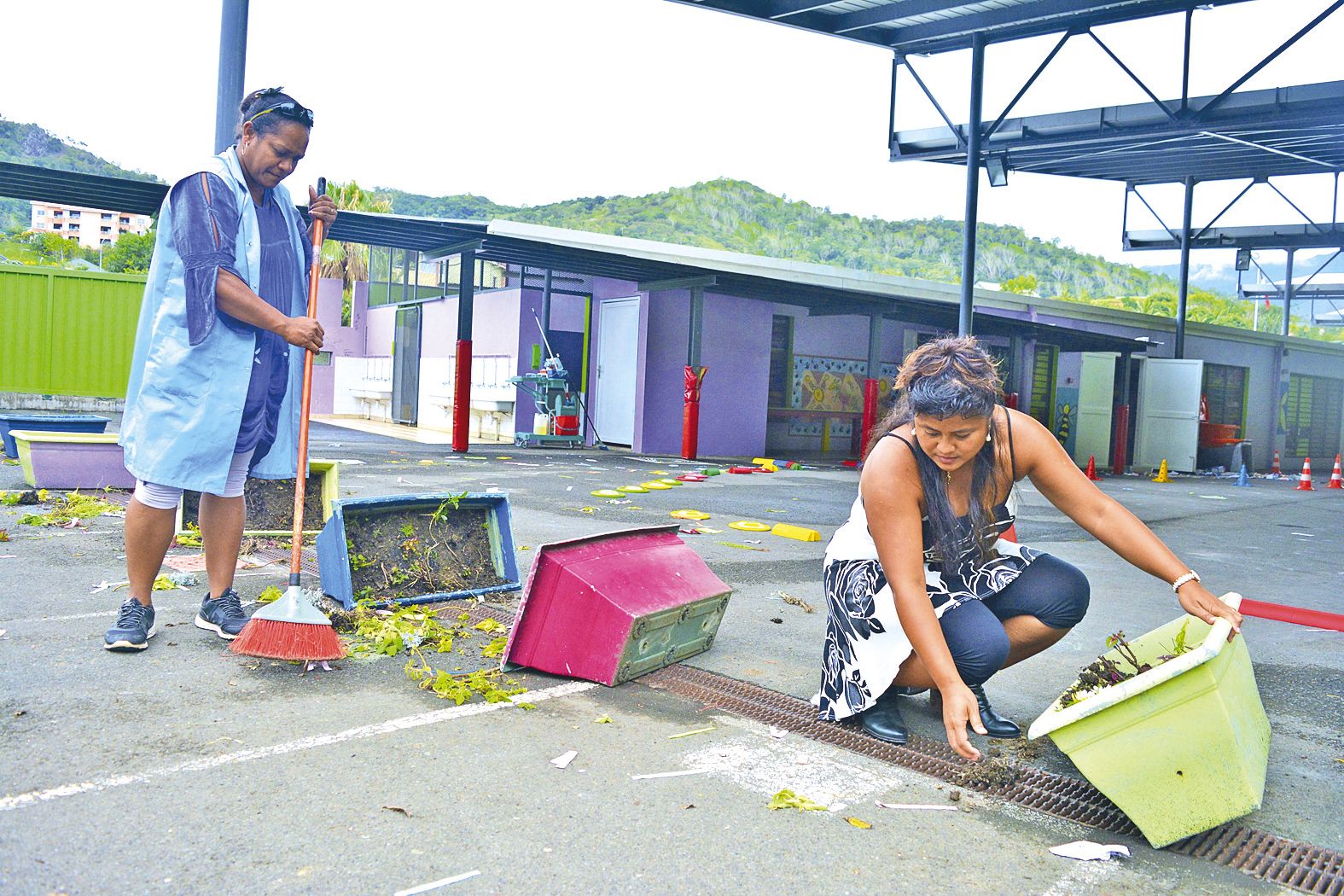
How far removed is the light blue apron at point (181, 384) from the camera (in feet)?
12.5

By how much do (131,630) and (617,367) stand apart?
1712cm

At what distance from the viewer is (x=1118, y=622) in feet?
18.7

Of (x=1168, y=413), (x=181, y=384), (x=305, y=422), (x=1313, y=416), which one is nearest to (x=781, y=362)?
(x=1168, y=413)

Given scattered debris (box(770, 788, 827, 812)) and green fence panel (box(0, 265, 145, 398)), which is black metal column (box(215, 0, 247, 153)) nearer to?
scattered debris (box(770, 788, 827, 812))

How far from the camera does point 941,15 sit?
1479 cm

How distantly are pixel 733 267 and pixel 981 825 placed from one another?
1867cm

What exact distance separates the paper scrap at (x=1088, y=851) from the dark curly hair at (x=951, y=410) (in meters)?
0.92

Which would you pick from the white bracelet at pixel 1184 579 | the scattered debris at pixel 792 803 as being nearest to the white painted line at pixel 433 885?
the scattered debris at pixel 792 803

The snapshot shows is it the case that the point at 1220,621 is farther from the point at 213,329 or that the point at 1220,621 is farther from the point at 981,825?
the point at 213,329

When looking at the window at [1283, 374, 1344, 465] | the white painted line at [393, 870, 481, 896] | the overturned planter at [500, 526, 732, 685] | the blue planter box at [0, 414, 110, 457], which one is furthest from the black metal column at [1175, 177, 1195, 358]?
the white painted line at [393, 870, 481, 896]

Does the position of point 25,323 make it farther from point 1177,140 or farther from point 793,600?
point 1177,140

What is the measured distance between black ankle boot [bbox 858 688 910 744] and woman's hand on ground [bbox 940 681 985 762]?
698mm

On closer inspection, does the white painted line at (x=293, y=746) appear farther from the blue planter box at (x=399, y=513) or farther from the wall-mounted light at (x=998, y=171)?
the wall-mounted light at (x=998, y=171)

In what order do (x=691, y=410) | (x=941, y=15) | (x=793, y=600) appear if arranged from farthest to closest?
1. (x=691, y=410)
2. (x=941, y=15)
3. (x=793, y=600)
